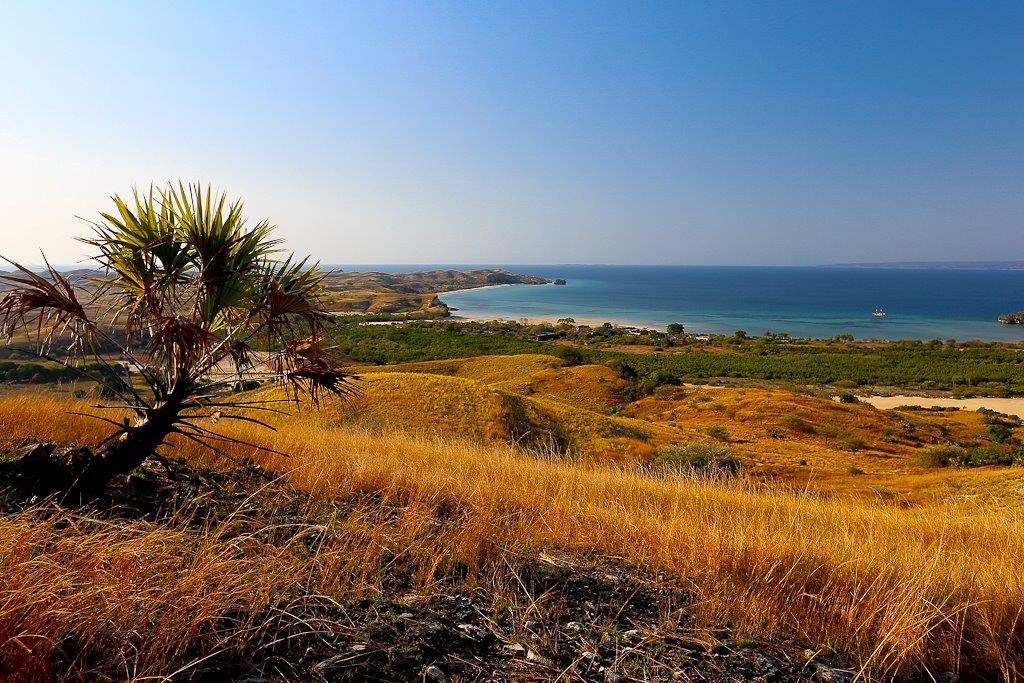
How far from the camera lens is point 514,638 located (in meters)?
2.77

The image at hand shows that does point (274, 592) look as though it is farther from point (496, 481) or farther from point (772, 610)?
point (496, 481)

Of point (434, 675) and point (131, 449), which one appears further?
point (131, 449)

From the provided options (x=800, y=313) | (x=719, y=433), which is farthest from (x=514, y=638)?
(x=800, y=313)

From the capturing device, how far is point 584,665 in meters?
2.61

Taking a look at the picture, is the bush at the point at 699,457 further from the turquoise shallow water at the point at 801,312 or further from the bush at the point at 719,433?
the turquoise shallow water at the point at 801,312

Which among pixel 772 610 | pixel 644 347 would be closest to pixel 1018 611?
pixel 772 610

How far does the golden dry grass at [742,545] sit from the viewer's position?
3051mm

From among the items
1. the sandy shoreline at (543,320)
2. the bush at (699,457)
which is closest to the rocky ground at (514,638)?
the bush at (699,457)

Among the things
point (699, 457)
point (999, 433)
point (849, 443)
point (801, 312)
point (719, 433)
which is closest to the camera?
point (699, 457)

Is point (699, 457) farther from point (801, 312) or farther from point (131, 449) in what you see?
point (801, 312)

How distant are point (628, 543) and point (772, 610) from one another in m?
1.26

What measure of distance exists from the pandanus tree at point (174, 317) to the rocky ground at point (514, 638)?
2.61ft

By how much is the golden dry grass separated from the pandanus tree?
1.11 m

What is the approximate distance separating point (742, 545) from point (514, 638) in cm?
215
